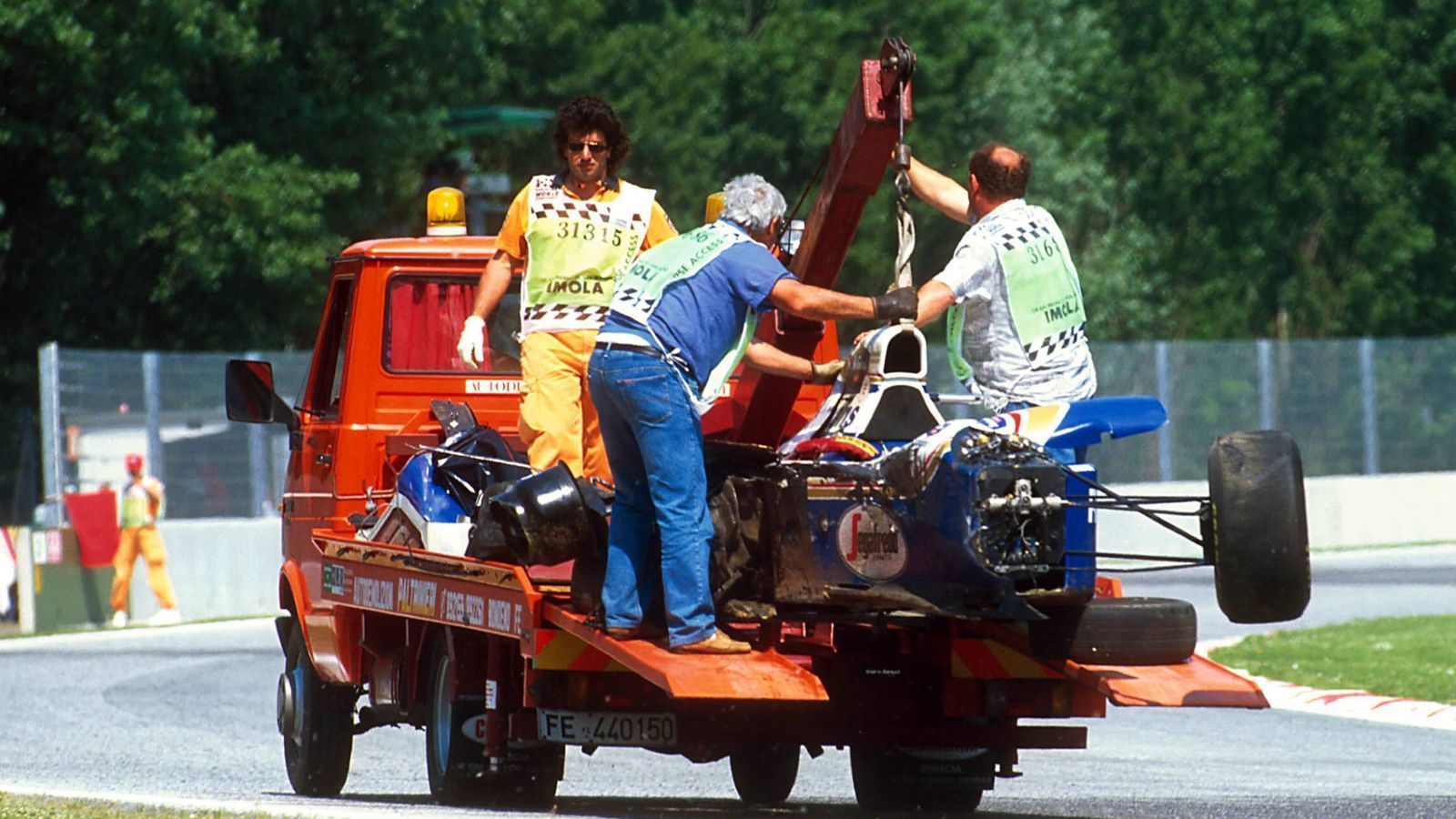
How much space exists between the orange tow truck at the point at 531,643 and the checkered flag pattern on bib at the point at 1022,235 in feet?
1.85

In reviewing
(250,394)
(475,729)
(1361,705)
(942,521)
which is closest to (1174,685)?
(942,521)

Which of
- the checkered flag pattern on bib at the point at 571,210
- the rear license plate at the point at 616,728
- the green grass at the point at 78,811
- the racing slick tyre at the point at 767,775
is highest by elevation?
the checkered flag pattern on bib at the point at 571,210

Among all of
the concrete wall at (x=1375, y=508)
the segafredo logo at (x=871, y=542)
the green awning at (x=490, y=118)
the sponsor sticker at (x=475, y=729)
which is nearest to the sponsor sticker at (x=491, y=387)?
the sponsor sticker at (x=475, y=729)

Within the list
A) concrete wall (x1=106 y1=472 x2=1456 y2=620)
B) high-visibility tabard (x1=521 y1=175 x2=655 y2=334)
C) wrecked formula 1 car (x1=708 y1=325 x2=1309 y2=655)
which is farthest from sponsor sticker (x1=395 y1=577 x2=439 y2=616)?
concrete wall (x1=106 y1=472 x2=1456 y2=620)

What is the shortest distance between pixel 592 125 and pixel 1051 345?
7.56 ft

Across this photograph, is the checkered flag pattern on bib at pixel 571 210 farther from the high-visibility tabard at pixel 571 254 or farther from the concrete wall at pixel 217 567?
the concrete wall at pixel 217 567

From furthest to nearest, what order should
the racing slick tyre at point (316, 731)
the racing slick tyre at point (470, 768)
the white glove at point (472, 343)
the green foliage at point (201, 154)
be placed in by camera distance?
the green foliage at point (201, 154)
the racing slick tyre at point (316, 731)
the white glove at point (472, 343)
the racing slick tyre at point (470, 768)

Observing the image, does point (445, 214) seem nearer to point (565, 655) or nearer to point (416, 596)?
point (416, 596)

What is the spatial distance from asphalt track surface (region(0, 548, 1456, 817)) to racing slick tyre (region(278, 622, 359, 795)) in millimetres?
146

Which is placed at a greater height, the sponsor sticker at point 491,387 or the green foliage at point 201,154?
the green foliage at point 201,154

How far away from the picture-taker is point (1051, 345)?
27.2ft

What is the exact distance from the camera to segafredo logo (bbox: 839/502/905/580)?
7543mm

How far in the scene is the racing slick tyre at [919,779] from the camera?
30.7 ft

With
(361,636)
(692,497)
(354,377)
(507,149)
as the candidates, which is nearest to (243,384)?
(354,377)
